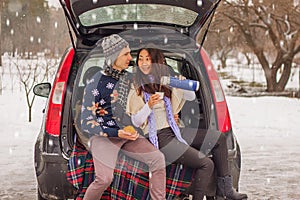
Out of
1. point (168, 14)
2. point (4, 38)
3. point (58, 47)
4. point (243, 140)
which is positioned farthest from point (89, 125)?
point (4, 38)

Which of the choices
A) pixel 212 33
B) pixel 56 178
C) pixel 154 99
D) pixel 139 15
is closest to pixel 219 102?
pixel 154 99

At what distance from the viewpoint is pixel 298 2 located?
1727 centimetres

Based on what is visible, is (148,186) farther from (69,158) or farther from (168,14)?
(168,14)

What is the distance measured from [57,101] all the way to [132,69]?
25.0 inches

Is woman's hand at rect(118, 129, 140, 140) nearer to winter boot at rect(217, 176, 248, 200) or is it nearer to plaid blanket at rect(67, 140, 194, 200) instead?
plaid blanket at rect(67, 140, 194, 200)

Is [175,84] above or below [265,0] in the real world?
below

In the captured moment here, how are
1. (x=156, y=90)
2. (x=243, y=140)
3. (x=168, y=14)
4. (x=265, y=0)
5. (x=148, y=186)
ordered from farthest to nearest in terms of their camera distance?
(x=265, y=0), (x=243, y=140), (x=168, y=14), (x=156, y=90), (x=148, y=186)

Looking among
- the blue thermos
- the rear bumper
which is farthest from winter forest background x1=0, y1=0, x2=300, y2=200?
the blue thermos

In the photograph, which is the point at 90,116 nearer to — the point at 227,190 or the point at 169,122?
the point at 169,122

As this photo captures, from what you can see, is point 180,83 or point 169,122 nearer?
point 180,83

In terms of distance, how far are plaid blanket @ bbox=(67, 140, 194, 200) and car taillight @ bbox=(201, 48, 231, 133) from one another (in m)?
0.48

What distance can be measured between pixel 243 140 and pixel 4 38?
68.3ft

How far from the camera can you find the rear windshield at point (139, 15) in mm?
3998

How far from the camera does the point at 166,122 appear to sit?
371cm
